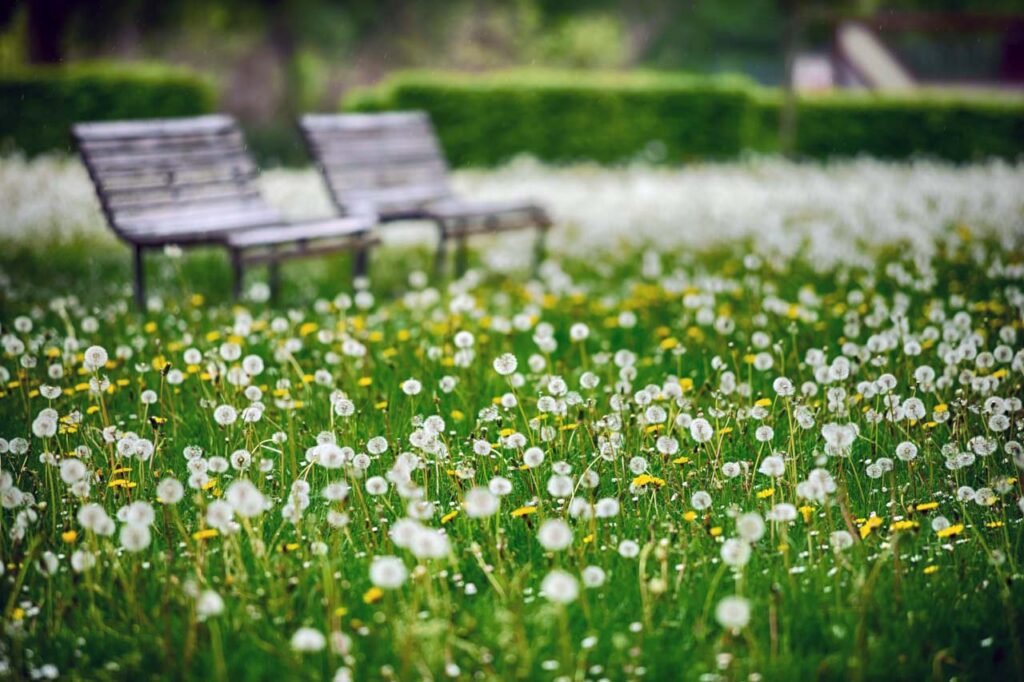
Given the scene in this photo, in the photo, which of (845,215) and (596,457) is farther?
(845,215)

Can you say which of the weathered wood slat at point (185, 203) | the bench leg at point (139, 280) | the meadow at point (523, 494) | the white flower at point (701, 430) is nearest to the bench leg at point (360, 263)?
the meadow at point (523, 494)

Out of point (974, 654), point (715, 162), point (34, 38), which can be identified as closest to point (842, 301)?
point (974, 654)

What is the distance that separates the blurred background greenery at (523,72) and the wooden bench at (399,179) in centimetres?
844

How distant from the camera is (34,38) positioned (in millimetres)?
23188

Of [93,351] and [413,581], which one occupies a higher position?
[93,351]

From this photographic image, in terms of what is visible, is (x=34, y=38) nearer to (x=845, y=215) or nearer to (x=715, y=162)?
(x=715, y=162)

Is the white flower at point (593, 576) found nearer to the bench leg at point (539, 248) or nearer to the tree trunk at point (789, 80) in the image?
the bench leg at point (539, 248)

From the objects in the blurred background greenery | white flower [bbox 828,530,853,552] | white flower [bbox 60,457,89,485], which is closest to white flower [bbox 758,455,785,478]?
white flower [bbox 828,530,853,552]

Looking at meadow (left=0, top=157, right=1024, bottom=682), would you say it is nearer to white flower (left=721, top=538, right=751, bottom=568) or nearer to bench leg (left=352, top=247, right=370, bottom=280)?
white flower (left=721, top=538, right=751, bottom=568)

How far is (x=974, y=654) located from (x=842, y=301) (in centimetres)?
319

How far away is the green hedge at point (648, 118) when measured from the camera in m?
15.5

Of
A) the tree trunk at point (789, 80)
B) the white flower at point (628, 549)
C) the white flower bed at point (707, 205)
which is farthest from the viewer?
the tree trunk at point (789, 80)

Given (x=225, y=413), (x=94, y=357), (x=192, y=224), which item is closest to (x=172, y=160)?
(x=192, y=224)

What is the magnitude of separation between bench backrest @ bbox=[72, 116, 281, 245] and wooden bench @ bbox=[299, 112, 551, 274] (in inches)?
22.1
